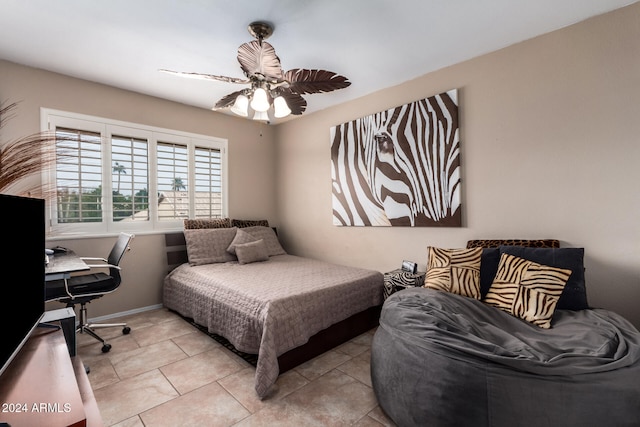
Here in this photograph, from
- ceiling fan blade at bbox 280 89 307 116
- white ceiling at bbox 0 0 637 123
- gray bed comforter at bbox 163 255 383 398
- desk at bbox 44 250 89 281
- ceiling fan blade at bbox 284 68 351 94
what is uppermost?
white ceiling at bbox 0 0 637 123

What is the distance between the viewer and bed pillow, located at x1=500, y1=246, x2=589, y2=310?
2.04 metres

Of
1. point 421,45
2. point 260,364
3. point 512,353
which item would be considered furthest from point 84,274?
point 421,45

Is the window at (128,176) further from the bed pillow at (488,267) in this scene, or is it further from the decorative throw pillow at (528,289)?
the decorative throw pillow at (528,289)

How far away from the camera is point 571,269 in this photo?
2064 mm

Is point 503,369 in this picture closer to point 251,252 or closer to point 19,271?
point 19,271

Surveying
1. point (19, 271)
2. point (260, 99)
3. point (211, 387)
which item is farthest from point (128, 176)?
point (19, 271)

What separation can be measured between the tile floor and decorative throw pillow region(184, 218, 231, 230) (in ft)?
4.64

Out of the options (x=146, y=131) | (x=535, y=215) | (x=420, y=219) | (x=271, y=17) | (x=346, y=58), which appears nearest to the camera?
(x=271, y=17)

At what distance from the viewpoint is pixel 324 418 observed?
1770mm

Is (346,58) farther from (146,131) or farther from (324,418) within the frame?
(324,418)

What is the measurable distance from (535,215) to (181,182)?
3.97m

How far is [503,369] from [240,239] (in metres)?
3.18

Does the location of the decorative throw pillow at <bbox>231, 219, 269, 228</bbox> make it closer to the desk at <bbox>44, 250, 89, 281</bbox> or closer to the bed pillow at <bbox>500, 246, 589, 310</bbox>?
the desk at <bbox>44, 250, 89, 281</bbox>

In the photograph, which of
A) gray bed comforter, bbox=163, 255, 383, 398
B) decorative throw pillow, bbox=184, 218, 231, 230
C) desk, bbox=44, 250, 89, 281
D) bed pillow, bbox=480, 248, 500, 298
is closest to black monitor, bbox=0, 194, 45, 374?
desk, bbox=44, 250, 89, 281
